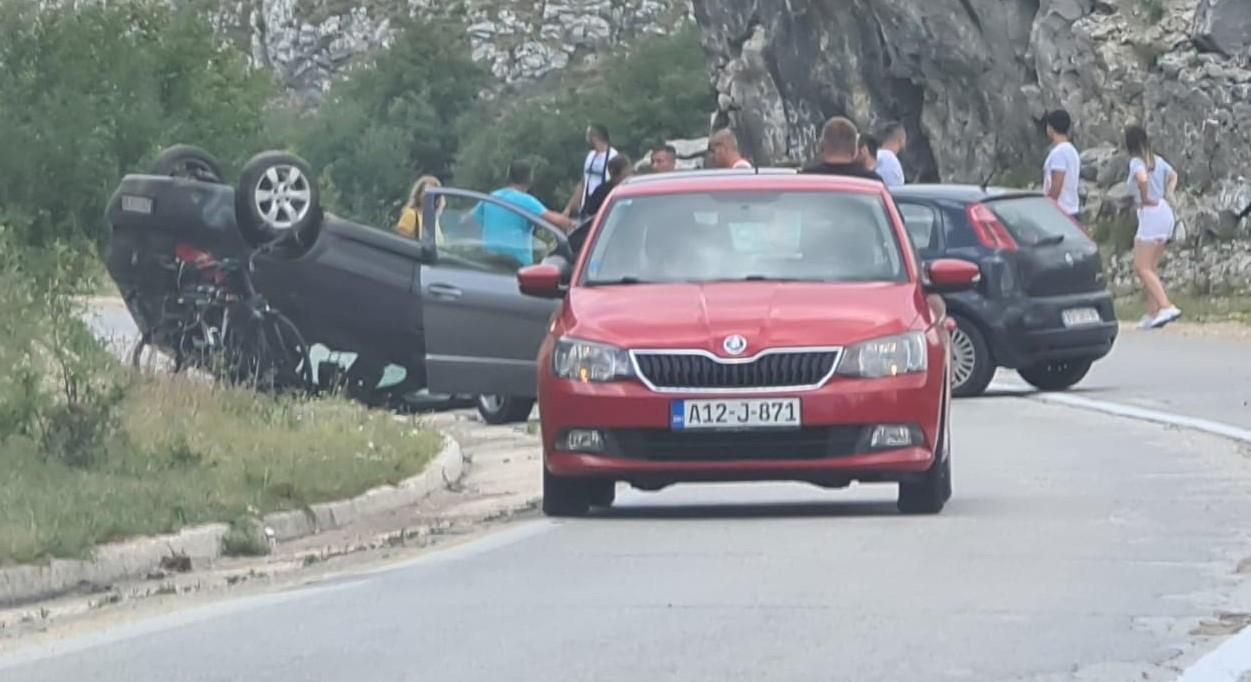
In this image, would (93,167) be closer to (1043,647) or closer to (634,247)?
(634,247)

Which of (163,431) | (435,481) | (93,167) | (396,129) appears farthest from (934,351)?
(396,129)

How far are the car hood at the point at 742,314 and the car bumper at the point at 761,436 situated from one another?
23 centimetres

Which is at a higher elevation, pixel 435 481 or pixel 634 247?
pixel 634 247

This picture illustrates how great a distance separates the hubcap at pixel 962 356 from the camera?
20.2 meters

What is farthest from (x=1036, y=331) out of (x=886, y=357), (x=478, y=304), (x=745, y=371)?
(x=745, y=371)

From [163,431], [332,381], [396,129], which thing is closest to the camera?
[163,431]

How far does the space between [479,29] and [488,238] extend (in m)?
110

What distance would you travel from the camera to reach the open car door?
1741 cm

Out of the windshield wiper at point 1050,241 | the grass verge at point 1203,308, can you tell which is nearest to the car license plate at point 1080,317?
the windshield wiper at point 1050,241

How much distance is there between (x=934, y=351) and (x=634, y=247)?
1.63 metres

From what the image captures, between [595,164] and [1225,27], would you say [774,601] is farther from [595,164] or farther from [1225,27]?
[1225,27]

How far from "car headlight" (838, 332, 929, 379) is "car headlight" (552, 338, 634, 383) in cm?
95

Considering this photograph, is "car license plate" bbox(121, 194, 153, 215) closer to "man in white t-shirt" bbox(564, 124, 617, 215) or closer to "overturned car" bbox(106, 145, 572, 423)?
"overturned car" bbox(106, 145, 572, 423)

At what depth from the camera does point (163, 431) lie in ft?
48.3
